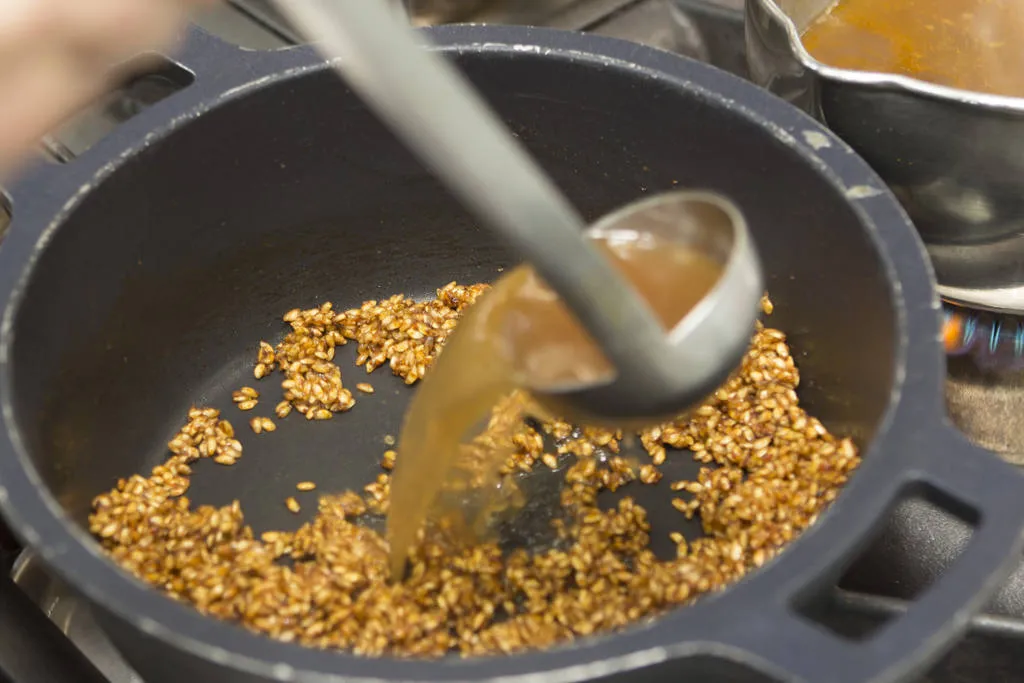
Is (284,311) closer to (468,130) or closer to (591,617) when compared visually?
(591,617)

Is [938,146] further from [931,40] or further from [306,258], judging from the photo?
[306,258]

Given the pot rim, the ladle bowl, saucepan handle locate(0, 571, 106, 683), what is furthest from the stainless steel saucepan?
saucepan handle locate(0, 571, 106, 683)

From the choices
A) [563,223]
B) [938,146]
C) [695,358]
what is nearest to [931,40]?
[938,146]

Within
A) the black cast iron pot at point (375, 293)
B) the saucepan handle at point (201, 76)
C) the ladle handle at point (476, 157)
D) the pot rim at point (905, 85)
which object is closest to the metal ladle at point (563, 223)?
the ladle handle at point (476, 157)

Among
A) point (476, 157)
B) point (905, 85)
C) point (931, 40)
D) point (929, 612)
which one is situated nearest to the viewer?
point (476, 157)

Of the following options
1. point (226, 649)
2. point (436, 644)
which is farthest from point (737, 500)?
point (226, 649)

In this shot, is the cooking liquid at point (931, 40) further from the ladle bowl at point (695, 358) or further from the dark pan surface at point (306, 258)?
the ladle bowl at point (695, 358)
